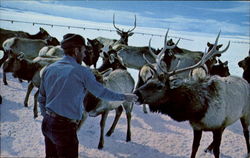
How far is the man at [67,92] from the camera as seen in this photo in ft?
7.66

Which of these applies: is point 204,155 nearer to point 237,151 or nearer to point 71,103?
point 237,151

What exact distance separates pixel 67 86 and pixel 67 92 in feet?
0.20

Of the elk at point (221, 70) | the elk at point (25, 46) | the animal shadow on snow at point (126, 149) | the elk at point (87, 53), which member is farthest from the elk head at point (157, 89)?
the elk at point (25, 46)

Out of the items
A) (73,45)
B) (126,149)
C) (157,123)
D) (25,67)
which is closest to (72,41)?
(73,45)

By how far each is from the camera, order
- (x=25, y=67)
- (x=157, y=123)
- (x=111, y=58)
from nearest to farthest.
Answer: (x=111, y=58) → (x=25, y=67) → (x=157, y=123)

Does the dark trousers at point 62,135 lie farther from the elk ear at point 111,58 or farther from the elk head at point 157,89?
the elk ear at point 111,58

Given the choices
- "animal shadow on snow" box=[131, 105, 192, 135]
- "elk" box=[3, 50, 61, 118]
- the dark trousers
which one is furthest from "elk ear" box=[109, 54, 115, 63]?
the dark trousers

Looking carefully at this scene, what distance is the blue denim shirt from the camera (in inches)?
91.5

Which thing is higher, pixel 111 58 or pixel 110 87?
pixel 111 58

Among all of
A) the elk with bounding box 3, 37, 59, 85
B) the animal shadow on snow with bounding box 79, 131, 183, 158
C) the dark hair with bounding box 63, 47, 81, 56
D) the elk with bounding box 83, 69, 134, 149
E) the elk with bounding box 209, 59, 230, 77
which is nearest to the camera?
the dark hair with bounding box 63, 47, 81, 56

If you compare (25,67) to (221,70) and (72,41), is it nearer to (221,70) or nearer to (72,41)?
(72,41)

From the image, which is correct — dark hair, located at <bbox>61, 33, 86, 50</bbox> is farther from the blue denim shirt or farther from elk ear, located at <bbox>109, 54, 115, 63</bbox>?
elk ear, located at <bbox>109, 54, 115, 63</bbox>

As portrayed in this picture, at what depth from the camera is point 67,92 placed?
7.68 feet

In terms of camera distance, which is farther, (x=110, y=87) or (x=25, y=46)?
(x=25, y=46)
